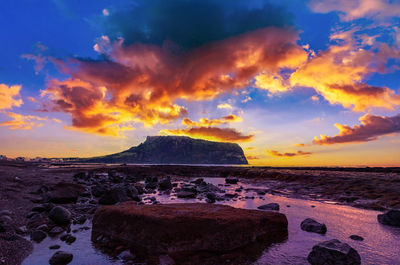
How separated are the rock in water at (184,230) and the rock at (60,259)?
127 cm

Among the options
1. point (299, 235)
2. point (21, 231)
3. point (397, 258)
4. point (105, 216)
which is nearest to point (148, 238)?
point (105, 216)

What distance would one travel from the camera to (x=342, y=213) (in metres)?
10.6

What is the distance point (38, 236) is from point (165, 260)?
4583 millimetres

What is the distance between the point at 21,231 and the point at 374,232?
12641 mm

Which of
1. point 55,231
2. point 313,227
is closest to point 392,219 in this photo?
point 313,227

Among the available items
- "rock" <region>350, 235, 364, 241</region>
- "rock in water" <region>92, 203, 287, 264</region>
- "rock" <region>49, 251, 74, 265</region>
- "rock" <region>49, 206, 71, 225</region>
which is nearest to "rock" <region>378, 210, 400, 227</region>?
"rock" <region>350, 235, 364, 241</region>

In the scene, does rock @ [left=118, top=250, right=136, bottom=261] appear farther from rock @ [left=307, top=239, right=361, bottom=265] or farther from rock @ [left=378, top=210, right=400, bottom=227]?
rock @ [left=378, top=210, right=400, bottom=227]

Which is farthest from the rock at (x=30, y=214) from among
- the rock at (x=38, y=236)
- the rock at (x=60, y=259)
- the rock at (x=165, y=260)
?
the rock at (x=165, y=260)

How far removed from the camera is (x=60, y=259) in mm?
5125

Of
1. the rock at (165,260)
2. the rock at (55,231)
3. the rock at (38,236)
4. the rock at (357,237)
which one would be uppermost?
the rock at (357,237)

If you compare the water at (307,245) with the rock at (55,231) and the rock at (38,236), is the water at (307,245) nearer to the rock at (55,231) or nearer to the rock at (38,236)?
the rock at (38,236)

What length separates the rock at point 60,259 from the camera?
507 cm

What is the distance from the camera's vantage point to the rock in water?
595 cm

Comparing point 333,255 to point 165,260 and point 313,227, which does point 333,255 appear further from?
point 165,260
